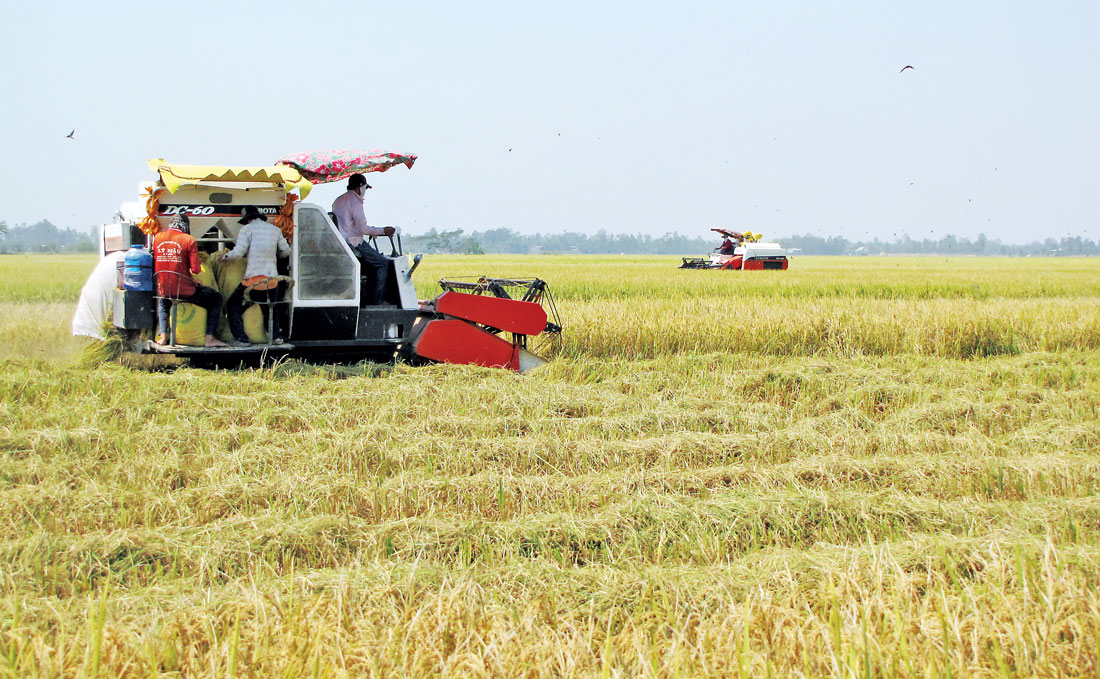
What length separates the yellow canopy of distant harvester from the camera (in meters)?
6.84

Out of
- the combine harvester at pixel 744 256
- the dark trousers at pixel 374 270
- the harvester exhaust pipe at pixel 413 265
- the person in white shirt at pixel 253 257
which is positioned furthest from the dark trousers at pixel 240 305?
the combine harvester at pixel 744 256

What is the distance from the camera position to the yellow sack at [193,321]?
7098 mm

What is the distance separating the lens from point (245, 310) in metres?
7.44

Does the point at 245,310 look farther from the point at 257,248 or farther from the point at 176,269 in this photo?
the point at 176,269

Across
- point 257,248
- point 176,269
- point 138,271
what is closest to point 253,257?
point 257,248

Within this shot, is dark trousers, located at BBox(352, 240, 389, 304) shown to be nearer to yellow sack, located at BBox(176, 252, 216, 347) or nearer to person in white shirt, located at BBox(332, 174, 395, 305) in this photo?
person in white shirt, located at BBox(332, 174, 395, 305)

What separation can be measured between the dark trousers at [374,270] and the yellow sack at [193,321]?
134cm

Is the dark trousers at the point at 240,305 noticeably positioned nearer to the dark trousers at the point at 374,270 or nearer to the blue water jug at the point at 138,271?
the blue water jug at the point at 138,271

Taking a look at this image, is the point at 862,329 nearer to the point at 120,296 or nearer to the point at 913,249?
the point at 120,296

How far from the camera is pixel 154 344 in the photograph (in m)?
7.11

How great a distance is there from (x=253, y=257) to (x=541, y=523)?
4.29m

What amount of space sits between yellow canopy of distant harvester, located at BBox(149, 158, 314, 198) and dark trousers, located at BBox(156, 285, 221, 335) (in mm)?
828

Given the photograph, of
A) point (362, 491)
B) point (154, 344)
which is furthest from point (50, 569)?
point (154, 344)

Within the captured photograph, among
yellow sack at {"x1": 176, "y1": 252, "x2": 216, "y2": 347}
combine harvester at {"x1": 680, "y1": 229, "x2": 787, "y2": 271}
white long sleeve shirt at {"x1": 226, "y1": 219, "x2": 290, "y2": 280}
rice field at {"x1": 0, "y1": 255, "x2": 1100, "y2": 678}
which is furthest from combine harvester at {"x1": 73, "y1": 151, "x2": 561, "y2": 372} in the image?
combine harvester at {"x1": 680, "y1": 229, "x2": 787, "y2": 271}
